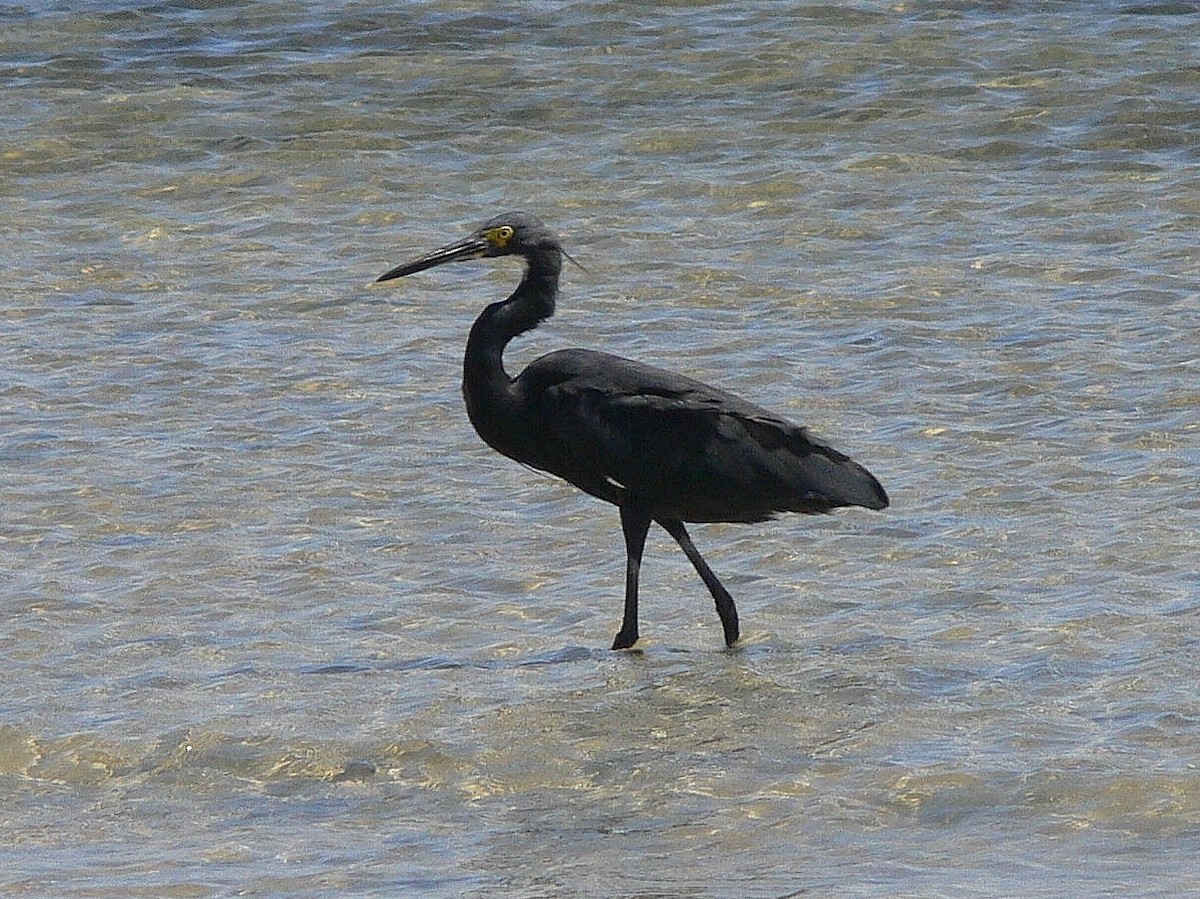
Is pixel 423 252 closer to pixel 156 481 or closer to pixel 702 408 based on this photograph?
pixel 156 481

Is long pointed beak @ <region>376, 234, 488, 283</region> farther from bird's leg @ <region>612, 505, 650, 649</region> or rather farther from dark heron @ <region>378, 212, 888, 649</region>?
bird's leg @ <region>612, 505, 650, 649</region>

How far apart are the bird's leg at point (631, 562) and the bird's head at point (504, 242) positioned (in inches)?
37.3

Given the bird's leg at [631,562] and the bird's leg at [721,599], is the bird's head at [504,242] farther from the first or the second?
the bird's leg at [721,599]

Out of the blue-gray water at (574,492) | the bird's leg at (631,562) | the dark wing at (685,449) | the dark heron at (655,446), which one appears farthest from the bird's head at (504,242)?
the blue-gray water at (574,492)

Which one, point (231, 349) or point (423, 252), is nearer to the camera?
point (231, 349)

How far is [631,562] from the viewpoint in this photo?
287 inches

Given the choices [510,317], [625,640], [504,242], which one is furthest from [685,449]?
[504,242]

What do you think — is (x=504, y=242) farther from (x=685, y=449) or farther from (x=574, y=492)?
(x=574, y=492)

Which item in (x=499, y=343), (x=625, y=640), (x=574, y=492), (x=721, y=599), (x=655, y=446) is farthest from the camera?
(x=574, y=492)

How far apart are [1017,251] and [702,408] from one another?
4.51 meters

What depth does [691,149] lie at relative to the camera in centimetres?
1351

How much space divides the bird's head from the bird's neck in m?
0.04

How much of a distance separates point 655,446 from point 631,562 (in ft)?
1.23

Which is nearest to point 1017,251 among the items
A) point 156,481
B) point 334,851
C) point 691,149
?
point 691,149
